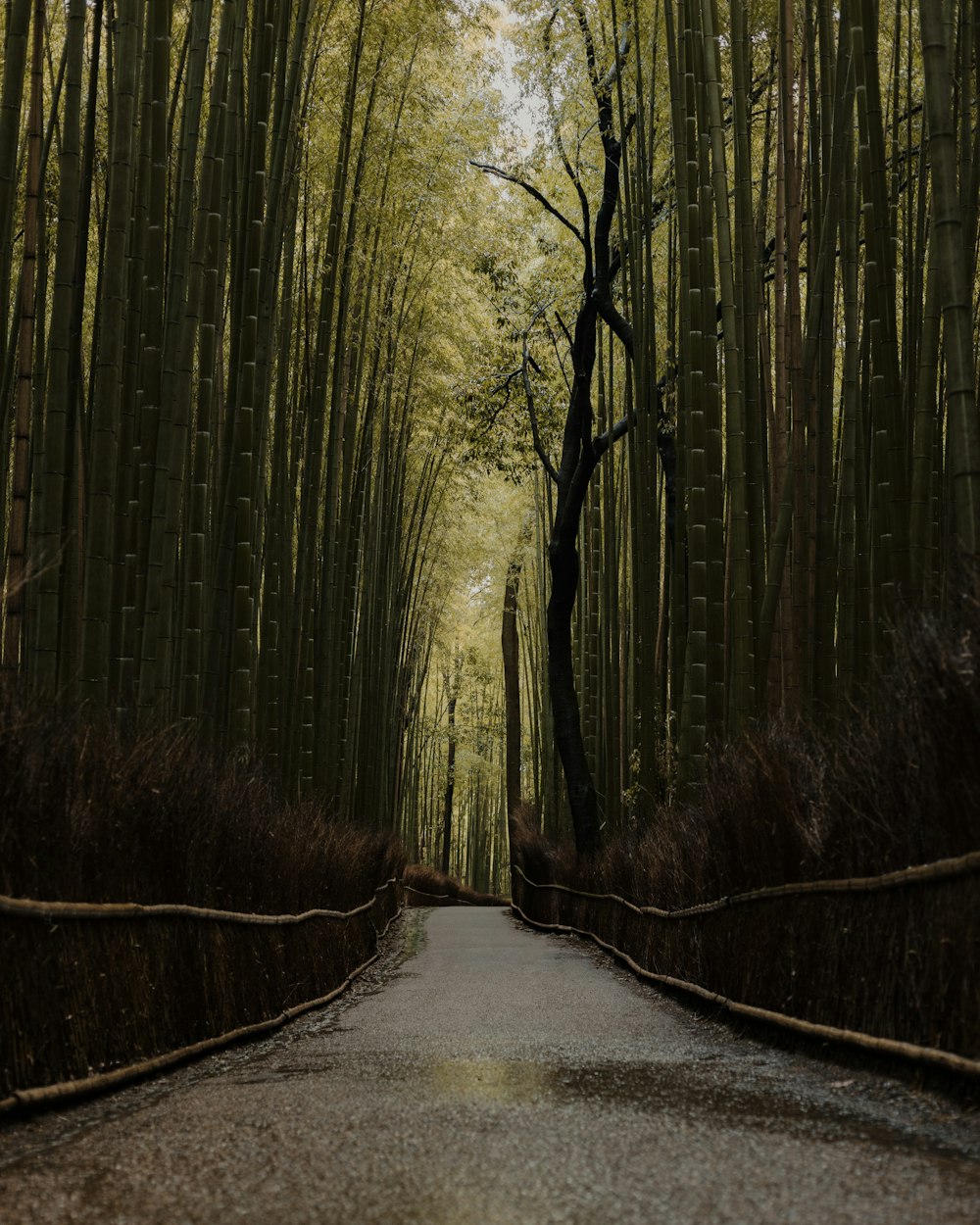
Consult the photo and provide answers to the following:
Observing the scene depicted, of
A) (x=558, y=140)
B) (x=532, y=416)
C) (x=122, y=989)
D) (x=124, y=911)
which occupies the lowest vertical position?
(x=122, y=989)

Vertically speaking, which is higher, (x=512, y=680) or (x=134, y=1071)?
(x=512, y=680)

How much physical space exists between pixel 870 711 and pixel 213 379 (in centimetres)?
220

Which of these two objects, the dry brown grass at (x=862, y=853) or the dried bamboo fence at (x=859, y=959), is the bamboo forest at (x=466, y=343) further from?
the dried bamboo fence at (x=859, y=959)

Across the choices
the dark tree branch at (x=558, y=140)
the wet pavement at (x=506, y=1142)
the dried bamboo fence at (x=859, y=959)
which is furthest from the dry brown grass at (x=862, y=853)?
the dark tree branch at (x=558, y=140)

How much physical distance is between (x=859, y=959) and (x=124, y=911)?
140cm

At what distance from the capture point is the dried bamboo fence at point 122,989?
2.17 m

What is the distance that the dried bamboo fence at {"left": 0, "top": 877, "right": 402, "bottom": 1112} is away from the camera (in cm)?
217

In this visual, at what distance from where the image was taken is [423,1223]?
146 cm

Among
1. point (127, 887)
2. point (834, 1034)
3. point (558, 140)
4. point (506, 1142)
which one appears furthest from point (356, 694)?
point (506, 1142)

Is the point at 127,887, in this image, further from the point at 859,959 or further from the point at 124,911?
the point at 859,959

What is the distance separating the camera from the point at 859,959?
254 centimetres

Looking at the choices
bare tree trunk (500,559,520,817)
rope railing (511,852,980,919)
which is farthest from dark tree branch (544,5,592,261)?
bare tree trunk (500,559,520,817)

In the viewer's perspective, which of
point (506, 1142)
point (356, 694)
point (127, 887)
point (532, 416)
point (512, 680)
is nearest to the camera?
point (506, 1142)

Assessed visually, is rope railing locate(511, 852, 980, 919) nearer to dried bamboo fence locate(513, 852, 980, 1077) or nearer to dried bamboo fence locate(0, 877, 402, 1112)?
dried bamboo fence locate(513, 852, 980, 1077)
